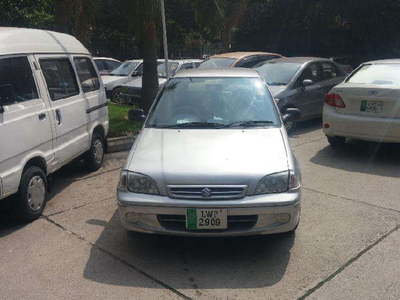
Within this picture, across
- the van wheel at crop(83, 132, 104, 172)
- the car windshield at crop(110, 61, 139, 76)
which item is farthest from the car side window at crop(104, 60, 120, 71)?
the van wheel at crop(83, 132, 104, 172)

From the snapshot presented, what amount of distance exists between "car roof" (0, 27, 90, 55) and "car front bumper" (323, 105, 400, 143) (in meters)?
4.29

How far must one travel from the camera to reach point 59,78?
541cm

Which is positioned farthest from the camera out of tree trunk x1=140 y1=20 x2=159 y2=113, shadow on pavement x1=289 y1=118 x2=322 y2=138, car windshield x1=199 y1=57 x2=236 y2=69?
car windshield x1=199 y1=57 x2=236 y2=69

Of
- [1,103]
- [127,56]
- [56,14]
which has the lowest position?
[127,56]

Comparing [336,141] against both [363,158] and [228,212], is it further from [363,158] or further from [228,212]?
[228,212]

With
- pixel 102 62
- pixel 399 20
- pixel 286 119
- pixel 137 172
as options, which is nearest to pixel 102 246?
pixel 137 172

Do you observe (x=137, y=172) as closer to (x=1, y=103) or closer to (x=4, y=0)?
(x=1, y=103)

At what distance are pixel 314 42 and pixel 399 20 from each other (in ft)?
17.4

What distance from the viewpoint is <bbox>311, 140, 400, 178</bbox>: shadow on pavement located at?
6.32m

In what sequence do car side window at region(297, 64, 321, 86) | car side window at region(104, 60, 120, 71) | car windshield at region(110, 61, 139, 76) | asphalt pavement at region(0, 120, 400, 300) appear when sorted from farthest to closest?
car side window at region(104, 60, 120, 71), car windshield at region(110, 61, 139, 76), car side window at region(297, 64, 321, 86), asphalt pavement at region(0, 120, 400, 300)

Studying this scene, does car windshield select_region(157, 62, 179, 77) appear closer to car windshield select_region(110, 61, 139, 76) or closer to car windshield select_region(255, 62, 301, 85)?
car windshield select_region(110, 61, 139, 76)

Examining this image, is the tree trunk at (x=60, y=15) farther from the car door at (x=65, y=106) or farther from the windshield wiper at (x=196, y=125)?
the windshield wiper at (x=196, y=125)

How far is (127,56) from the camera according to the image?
115 feet

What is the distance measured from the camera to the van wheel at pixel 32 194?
4.41 meters
